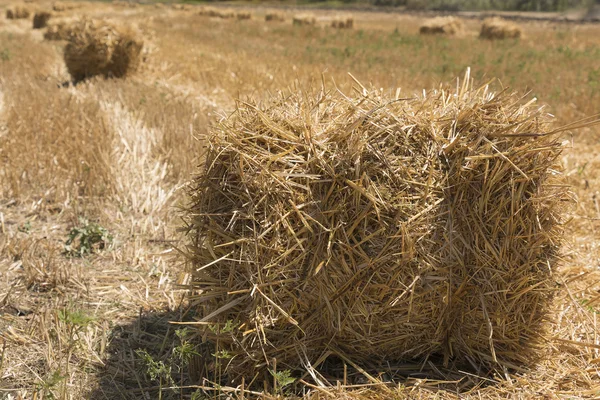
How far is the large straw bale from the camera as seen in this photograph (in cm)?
A: 283

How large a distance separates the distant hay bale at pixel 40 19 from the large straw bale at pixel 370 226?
22.1 m

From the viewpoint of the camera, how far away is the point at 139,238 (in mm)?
4707

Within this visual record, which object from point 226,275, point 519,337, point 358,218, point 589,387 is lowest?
point 589,387

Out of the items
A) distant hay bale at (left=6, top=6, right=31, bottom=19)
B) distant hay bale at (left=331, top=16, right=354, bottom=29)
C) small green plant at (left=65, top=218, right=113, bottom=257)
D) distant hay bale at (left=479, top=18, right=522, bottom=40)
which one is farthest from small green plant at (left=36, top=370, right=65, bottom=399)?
distant hay bale at (left=6, top=6, right=31, bottom=19)

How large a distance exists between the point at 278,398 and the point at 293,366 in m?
0.27

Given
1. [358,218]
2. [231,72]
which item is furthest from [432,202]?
[231,72]

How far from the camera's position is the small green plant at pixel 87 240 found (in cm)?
440

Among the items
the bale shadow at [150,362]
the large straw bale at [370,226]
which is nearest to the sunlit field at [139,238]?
the bale shadow at [150,362]

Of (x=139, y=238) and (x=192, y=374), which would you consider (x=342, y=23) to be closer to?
(x=139, y=238)

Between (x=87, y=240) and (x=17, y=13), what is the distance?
2555 cm

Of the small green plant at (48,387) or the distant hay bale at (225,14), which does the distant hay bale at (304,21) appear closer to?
the distant hay bale at (225,14)

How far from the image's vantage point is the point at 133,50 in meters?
10.4

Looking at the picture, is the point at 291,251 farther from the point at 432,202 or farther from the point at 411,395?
the point at 411,395

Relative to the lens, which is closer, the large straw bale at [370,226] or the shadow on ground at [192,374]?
the large straw bale at [370,226]
